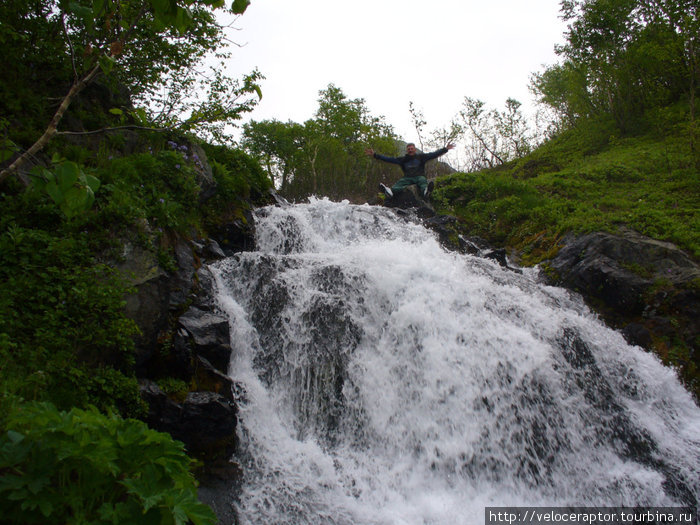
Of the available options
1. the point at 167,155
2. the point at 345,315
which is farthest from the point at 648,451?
the point at 167,155

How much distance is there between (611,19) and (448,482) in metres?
18.9

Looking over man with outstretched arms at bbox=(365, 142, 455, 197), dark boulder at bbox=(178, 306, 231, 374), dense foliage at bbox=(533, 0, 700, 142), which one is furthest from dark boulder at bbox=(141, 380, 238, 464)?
dense foliage at bbox=(533, 0, 700, 142)

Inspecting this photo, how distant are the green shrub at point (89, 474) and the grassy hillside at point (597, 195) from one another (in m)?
9.58

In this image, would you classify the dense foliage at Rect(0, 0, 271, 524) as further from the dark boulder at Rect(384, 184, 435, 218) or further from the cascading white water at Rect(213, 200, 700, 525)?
the dark boulder at Rect(384, 184, 435, 218)

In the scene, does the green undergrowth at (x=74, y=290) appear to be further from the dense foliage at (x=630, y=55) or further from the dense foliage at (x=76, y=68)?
the dense foliage at (x=630, y=55)

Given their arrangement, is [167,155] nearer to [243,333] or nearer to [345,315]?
[243,333]

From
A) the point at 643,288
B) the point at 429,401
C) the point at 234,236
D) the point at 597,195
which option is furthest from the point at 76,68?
the point at 597,195

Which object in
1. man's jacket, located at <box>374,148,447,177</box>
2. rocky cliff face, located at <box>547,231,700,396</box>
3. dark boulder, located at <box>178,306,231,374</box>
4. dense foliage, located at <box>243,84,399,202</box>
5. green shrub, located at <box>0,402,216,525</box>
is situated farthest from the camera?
dense foliage, located at <box>243,84,399,202</box>

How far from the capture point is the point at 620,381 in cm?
609

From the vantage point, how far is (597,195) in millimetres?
11695

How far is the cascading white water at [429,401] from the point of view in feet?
15.1

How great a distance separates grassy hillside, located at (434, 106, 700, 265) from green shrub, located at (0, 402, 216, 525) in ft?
31.4

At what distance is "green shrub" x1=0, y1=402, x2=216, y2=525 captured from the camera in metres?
1.78

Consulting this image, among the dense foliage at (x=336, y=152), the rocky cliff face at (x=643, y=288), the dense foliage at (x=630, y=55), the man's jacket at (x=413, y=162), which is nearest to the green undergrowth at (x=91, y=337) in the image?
the man's jacket at (x=413, y=162)
